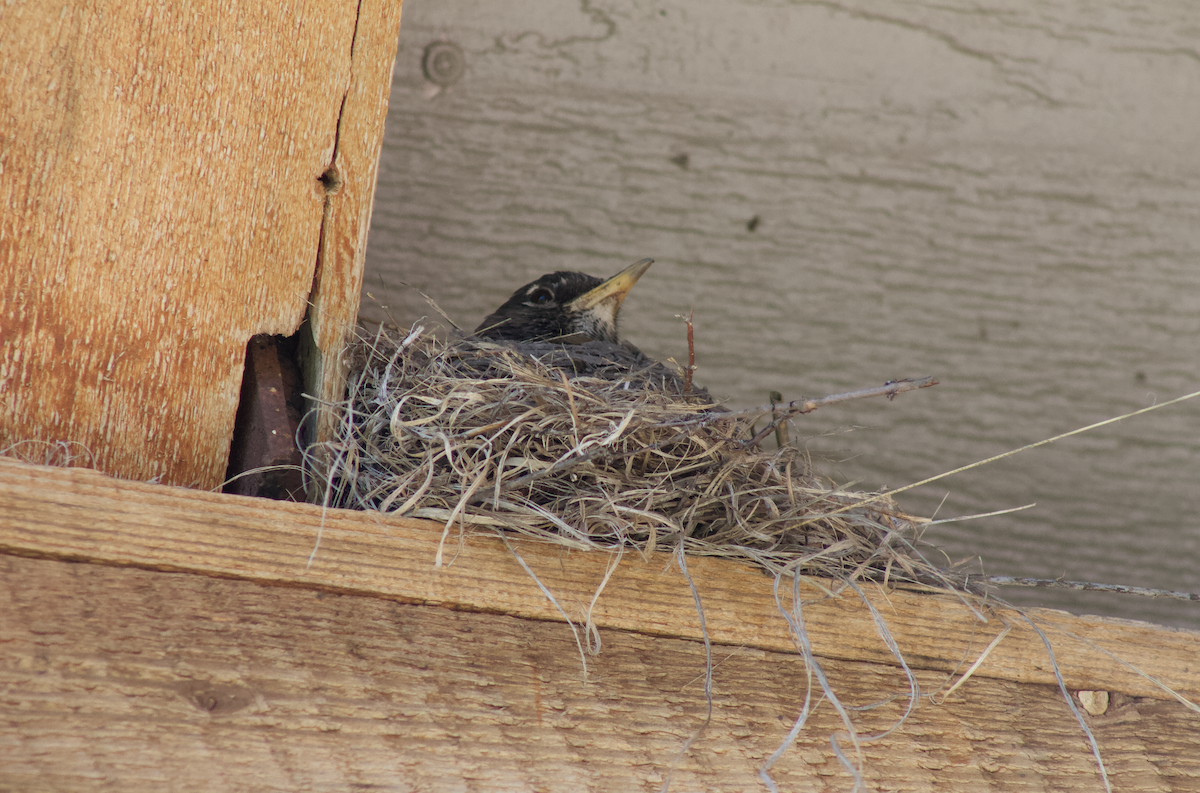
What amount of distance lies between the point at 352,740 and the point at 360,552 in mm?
185

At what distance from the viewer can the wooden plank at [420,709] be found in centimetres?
91

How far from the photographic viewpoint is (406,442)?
1.30 m

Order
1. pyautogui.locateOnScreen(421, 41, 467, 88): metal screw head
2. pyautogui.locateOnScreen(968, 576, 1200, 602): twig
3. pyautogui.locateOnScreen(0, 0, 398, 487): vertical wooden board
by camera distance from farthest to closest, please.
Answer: pyautogui.locateOnScreen(421, 41, 467, 88): metal screw head → pyautogui.locateOnScreen(968, 576, 1200, 602): twig → pyautogui.locateOnScreen(0, 0, 398, 487): vertical wooden board

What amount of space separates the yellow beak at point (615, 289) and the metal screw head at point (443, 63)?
53cm

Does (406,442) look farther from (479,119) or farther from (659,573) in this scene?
(479,119)

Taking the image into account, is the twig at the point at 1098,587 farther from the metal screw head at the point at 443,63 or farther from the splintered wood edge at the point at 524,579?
the metal screw head at the point at 443,63

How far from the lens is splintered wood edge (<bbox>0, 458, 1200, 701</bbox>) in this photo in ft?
3.17

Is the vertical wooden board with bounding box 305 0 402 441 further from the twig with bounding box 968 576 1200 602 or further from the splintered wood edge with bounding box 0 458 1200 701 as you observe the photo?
the twig with bounding box 968 576 1200 602

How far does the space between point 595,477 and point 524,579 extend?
19cm

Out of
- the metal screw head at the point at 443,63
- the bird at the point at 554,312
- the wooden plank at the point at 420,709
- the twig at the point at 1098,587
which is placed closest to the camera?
the wooden plank at the point at 420,709

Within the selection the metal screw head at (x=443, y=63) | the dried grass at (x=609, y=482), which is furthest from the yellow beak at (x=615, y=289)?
the dried grass at (x=609, y=482)

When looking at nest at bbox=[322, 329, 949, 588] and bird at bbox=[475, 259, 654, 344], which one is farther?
bird at bbox=[475, 259, 654, 344]

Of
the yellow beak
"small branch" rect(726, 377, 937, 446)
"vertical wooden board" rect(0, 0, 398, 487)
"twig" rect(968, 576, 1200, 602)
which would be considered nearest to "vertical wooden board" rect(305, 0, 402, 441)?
"vertical wooden board" rect(0, 0, 398, 487)

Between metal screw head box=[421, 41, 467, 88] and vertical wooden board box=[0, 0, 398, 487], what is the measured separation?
88 cm
